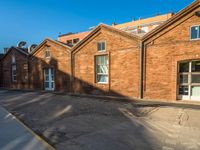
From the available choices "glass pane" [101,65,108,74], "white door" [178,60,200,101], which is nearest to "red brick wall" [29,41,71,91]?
"glass pane" [101,65,108,74]

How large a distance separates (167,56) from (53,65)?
33.8 feet

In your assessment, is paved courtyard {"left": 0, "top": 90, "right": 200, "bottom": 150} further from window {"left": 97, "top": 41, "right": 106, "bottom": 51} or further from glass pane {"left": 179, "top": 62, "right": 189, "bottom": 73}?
window {"left": 97, "top": 41, "right": 106, "bottom": 51}

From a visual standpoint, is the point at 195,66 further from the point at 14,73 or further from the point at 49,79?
the point at 14,73

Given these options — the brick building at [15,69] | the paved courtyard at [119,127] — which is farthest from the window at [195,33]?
the brick building at [15,69]

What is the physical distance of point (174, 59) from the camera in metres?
9.75

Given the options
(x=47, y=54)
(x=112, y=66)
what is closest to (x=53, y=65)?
(x=47, y=54)

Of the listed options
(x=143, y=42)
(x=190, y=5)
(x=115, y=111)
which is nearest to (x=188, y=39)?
(x=190, y=5)

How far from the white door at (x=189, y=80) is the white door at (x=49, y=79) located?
11.3m

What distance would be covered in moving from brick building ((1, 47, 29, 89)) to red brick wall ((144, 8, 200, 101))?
14069 mm

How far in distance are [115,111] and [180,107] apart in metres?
3.29

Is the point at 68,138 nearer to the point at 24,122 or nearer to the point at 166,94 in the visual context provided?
the point at 24,122

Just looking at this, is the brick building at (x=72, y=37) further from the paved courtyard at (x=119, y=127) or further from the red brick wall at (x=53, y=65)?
the paved courtyard at (x=119, y=127)

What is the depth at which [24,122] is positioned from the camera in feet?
22.5

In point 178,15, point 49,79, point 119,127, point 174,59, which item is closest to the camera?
point 119,127
